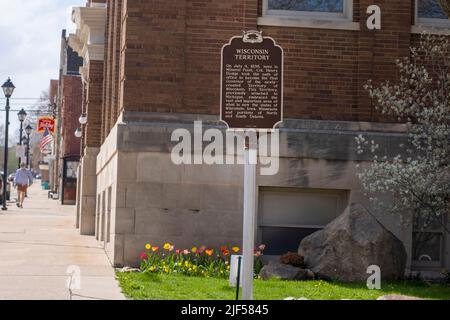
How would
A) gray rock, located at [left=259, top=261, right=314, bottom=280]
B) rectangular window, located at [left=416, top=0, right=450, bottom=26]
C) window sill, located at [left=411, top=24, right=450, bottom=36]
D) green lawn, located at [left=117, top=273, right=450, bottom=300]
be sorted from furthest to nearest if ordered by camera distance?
rectangular window, located at [left=416, top=0, right=450, bottom=26], window sill, located at [left=411, top=24, right=450, bottom=36], gray rock, located at [left=259, top=261, right=314, bottom=280], green lawn, located at [left=117, top=273, right=450, bottom=300]

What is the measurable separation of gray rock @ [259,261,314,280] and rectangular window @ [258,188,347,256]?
5.88 feet

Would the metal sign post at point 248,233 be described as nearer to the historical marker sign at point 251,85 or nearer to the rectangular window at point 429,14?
the historical marker sign at point 251,85

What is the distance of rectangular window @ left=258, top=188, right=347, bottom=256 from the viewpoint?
537 inches

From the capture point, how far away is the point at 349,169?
13492 millimetres

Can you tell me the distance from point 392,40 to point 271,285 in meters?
5.20

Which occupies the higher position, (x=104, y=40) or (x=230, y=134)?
(x=104, y=40)

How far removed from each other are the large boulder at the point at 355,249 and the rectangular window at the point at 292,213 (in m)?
1.72

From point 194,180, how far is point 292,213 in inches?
69.8

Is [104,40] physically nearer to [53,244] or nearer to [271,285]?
[53,244]

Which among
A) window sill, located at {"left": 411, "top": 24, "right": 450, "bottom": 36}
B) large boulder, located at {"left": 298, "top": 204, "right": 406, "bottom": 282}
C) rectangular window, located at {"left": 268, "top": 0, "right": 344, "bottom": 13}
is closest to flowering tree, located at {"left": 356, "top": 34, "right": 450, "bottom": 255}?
window sill, located at {"left": 411, "top": 24, "right": 450, "bottom": 36}

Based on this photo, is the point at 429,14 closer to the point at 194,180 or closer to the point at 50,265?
the point at 194,180

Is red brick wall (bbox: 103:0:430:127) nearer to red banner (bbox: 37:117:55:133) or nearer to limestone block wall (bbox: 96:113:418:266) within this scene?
limestone block wall (bbox: 96:113:418:266)
